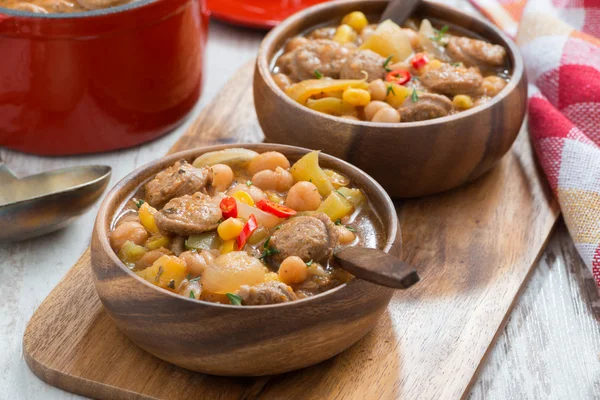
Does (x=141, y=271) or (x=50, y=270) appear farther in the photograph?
(x=50, y=270)

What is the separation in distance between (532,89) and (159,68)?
168 centimetres

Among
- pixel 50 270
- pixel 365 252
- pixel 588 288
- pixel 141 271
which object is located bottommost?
pixel 50 270

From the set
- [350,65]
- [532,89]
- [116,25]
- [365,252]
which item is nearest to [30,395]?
[365,252]

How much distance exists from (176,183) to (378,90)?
3.18 feet

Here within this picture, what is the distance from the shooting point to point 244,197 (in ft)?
9.30

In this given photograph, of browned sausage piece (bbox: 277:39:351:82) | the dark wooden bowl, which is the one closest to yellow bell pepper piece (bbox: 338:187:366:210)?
the dark wooden bowl

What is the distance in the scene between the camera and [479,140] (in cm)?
335

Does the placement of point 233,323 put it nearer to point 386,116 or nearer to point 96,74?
point 386,116

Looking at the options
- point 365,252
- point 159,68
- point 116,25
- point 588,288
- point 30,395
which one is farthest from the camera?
point 159,68

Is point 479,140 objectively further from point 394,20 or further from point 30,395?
point 30,395

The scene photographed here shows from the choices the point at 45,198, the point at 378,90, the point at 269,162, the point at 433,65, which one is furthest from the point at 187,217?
the point at 433,65

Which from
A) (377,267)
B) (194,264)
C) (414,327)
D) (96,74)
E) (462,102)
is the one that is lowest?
(414,327)

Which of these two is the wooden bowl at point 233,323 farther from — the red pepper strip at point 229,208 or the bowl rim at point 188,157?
the red pepper strip at point 229,208

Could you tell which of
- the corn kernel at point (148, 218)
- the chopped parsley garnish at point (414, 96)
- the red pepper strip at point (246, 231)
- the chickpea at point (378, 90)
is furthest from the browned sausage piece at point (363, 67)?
the corn kernel at point (148, 218)
